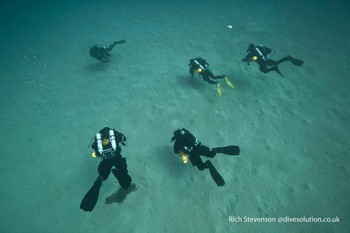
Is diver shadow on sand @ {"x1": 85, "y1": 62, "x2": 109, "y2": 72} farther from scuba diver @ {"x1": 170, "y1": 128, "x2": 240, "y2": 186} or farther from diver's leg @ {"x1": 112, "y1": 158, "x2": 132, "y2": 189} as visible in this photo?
scuba diver @ {"x1": 170, "y1": 128, "x2": 240, "y2": 186}

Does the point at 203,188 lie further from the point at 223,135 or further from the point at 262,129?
the point at 262,129

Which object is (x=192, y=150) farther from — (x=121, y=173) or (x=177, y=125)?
(x=177, y=125)

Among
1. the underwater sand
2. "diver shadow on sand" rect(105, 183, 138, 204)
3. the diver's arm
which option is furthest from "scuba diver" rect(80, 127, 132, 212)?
the diver's arm

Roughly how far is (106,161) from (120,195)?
3.83ft

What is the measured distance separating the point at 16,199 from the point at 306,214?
797 cm

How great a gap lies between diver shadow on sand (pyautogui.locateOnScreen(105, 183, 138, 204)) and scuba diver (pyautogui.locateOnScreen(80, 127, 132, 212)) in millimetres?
401

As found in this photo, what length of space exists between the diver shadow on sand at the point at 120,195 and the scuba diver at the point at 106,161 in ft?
1.31

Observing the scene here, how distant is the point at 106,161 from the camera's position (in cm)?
584

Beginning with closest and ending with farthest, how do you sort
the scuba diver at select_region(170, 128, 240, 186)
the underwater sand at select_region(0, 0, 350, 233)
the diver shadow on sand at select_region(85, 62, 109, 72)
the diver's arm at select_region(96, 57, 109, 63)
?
the underwater sand at select_region(0, 0, 350, 233)
the scuba diver at select_region(170, 128, 240, 186)
the diver's arm at select_region(96, 57, 109, 63)
the diver shadow on sand at select_region(85, 62, 109, 72)

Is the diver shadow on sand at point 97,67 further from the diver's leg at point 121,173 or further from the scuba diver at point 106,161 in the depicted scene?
the diver's leg at point 121,173

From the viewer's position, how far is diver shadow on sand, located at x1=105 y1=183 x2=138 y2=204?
619 centimetres

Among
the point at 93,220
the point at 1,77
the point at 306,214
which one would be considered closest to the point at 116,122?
the point at 93,220

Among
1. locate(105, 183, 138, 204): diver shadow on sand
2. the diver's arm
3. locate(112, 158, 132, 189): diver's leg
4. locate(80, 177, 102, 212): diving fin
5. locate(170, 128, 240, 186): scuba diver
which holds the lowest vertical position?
the diver's arm

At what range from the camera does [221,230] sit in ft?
18.2
